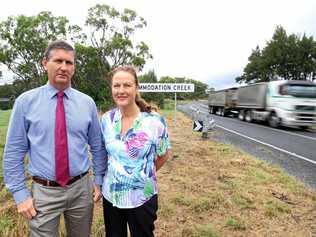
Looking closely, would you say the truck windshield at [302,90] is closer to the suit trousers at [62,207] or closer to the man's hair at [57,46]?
the suit trousers at [62,207]

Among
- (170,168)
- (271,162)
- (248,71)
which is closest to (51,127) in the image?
(170,168)

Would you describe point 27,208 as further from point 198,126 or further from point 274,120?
point 274,120

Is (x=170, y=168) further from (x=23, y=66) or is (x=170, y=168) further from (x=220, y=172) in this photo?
(x=23, y=66)

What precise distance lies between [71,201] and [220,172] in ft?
18.3

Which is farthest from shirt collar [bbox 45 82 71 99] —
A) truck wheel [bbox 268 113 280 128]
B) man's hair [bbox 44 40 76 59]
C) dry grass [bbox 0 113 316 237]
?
truck wheel [bbox 268 113 280 128]

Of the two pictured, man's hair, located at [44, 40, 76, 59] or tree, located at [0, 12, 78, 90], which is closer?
man's hair, located at [44, 40, 76, 59]

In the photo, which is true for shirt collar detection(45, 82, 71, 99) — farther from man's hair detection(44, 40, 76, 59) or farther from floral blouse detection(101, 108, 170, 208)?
floral blouse detection(101, 108, 170, 208)

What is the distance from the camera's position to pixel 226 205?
5.80 meters

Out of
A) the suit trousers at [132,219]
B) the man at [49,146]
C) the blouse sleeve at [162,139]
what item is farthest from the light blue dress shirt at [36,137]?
the blouse sleeve at [162,139]

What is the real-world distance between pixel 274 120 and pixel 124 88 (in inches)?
803

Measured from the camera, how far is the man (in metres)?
2.84

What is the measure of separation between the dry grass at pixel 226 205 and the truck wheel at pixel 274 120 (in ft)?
44.4

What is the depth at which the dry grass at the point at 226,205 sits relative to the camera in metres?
4.87

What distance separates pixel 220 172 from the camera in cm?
821
